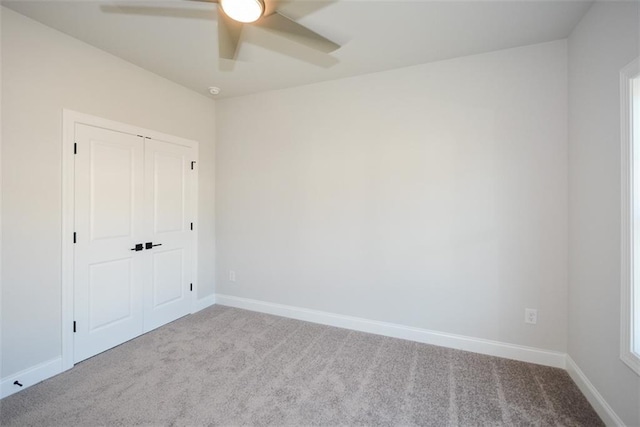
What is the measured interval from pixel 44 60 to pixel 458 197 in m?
3.60

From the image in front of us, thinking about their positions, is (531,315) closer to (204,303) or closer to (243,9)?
(243,9)

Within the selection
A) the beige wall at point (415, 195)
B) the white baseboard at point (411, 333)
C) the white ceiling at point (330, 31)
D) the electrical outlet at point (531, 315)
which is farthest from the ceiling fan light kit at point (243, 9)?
the electrical outlet at point (531, 315)

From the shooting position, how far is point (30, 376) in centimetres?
214

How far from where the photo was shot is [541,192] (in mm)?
2410

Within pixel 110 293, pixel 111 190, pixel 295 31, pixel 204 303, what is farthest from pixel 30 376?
pixel 295 31

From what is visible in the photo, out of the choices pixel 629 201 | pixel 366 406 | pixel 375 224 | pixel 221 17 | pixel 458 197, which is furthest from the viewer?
pixel 375 224

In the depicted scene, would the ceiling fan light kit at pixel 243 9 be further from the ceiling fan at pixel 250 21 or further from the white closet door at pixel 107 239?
the white closet door at pixel 107 239

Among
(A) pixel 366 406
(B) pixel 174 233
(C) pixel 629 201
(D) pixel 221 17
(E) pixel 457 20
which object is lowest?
(A) pixel 366 406

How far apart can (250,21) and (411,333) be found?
293cm

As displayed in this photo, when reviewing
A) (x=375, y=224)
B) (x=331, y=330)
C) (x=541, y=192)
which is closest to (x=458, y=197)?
(x=541, y=192)

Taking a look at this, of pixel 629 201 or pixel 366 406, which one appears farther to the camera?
pixel 366 406

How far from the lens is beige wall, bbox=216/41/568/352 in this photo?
95.4 inches

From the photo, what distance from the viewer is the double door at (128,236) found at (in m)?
2.49

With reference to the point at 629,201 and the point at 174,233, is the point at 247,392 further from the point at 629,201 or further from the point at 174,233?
the point at 629,201
